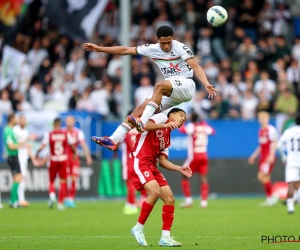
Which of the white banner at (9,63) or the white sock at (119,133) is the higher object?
the white banner at (9,63)

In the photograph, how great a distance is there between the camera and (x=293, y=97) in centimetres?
2728

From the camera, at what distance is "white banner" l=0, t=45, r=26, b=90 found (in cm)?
2783

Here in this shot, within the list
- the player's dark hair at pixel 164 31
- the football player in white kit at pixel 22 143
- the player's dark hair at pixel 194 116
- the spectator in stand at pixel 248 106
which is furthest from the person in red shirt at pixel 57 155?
the player's dark hair at pixel 164 31

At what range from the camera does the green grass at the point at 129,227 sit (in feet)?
42.1

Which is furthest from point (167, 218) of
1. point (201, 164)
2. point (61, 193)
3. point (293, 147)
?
point (201, 164)

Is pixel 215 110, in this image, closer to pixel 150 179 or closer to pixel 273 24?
pixel 273 24

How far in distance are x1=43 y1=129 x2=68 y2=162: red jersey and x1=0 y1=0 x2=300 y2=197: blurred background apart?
13.0ft

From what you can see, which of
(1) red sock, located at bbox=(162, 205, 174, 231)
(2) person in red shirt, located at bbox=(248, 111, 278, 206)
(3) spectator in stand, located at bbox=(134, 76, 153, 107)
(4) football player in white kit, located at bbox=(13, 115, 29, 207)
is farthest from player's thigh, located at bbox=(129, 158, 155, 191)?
(3) spectator in stand, located at bbox=(134, 76, 153, 107)

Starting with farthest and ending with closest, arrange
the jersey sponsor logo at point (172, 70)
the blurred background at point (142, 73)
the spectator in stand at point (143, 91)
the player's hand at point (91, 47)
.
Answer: the spectator in stand at point (143, 91)
the blurred background at point (142, 73)
the jersey sponsor logo at point (172, 70)
the player's hand at point (91, 47)

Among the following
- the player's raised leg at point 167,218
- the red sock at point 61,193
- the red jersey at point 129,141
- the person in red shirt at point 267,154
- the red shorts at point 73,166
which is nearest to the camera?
the player's raised leg at point 167,218

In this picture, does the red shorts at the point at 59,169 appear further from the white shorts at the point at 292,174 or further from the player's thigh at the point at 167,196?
the player's thigh at the point at 167,196

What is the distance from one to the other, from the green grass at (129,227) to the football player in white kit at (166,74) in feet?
5.93

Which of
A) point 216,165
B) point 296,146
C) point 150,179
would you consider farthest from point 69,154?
point 150,179

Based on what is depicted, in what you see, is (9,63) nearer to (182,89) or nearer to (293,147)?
(293,147)
